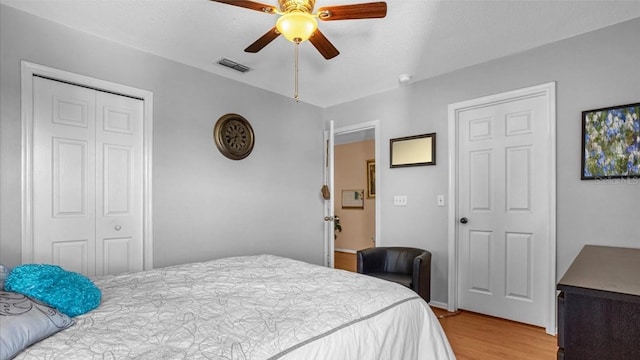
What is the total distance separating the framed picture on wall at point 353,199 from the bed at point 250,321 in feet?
15.4

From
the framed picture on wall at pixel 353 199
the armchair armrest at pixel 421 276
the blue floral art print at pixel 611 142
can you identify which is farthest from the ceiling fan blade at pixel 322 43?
the framed picture on wall at pixel 353 199

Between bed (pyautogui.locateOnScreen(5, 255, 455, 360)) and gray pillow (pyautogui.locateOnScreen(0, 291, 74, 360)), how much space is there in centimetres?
3

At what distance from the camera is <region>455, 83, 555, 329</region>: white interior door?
279 centimetres

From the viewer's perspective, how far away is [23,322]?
3.22 feet

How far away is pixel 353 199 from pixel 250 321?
5601 millimetres

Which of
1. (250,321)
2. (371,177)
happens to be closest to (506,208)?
(250,321)

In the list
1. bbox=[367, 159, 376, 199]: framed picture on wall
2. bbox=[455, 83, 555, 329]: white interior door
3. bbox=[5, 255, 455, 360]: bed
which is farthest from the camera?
bbox=[367, 159, 376, 199]: framed picture on wall

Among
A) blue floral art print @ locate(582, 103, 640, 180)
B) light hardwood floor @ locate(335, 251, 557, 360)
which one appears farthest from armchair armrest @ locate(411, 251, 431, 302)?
blue floral art print @ locate(582, 103, 640, 180)

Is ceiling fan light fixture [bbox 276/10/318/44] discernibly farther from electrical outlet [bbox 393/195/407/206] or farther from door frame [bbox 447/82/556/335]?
electrical outlet [bbox 393/195/407/206]

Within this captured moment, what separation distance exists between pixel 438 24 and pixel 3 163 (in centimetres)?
318

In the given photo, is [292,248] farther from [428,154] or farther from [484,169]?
[484,169]

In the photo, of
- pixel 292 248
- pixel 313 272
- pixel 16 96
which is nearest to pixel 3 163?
pixel 16 96

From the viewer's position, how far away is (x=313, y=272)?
1.99 m

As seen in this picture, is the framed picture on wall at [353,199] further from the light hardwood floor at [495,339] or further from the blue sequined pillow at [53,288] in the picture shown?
the blue sequined pillow at [53,288]
